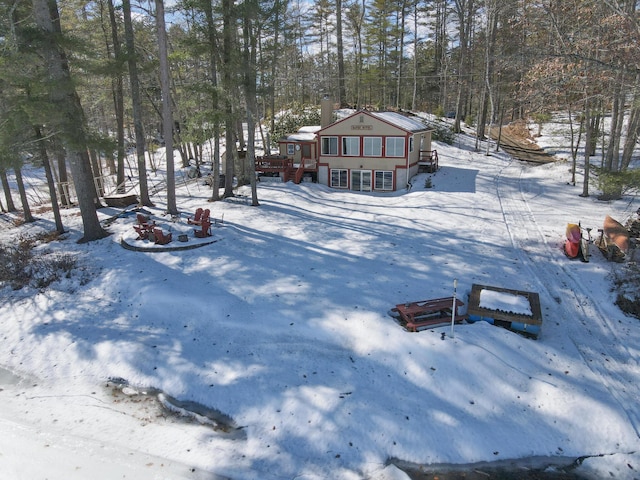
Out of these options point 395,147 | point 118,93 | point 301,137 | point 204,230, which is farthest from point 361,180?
point 118,93

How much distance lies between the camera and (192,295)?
9766 mm

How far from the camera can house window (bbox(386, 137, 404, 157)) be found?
23344 millimetres

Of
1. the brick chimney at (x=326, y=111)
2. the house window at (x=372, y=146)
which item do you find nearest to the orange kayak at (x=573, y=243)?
the house window at (x=372, y=146)

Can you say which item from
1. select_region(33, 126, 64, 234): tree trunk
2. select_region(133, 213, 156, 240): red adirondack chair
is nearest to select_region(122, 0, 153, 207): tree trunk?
select_region(33, 126, 64, 234): tree trunk

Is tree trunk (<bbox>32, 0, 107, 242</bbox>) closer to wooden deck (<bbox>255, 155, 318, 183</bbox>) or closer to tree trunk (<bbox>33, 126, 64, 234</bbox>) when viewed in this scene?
tree trunk (<bbox>33, 126, 64, 234</bbox>)

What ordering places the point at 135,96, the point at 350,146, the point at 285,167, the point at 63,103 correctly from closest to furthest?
the point at 63,103 < the point at 135,96 < the point at 350,146 < the point at 285,167

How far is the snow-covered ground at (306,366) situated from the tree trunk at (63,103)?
2304 millimetres

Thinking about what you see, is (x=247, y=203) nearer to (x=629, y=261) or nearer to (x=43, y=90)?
(x=43, y=90)

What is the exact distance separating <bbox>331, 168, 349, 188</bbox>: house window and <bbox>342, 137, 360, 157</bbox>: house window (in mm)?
1116

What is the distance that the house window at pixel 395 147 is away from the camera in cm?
2334

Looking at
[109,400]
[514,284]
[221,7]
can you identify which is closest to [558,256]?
[514,284]

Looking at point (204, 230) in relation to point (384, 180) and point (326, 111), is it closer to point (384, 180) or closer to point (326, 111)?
point (384, 180)

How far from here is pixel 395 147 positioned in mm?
23469

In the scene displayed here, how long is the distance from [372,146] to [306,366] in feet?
61.4
